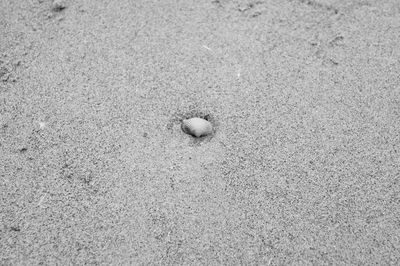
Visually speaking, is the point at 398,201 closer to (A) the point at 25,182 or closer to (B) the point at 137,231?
(B) the point at 137,231

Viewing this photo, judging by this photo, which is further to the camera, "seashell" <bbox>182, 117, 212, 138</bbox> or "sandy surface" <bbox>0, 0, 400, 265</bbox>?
"seashell" <bbox>182, 117, 212, 138</bbox>

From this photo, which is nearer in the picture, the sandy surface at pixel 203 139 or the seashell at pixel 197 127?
the sandy surface at pixel 203 139

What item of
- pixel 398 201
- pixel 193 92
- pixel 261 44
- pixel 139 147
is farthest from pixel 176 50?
pixel 398 201
